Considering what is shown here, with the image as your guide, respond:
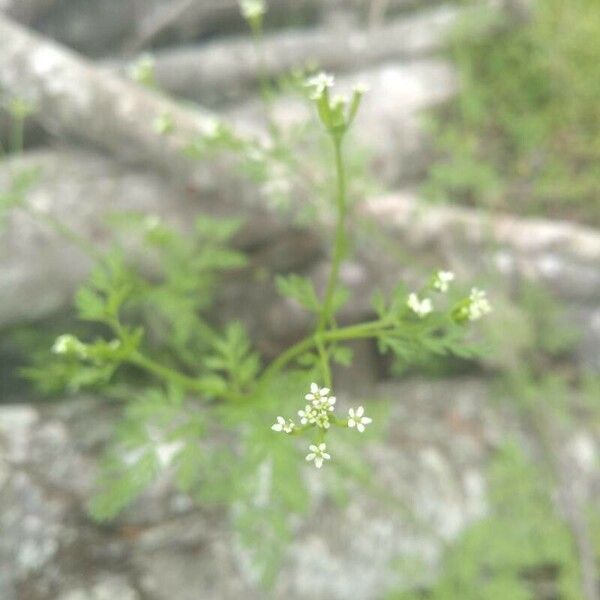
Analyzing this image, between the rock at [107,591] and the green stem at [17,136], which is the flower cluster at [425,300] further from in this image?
the green stem at [17,136]

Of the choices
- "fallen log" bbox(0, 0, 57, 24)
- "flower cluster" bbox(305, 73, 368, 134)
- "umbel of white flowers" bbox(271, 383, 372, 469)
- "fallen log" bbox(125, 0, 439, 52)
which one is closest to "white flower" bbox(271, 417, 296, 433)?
"umbel of white flowers" bbox(271, 383, 372, 469)

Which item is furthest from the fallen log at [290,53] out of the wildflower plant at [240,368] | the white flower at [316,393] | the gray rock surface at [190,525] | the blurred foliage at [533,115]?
the white flower at [316,393]

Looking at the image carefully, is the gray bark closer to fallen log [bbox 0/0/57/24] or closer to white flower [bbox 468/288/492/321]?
fallen log [bbox 0/0/57/24]

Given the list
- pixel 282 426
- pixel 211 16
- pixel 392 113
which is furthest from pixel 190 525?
pixel 211 16

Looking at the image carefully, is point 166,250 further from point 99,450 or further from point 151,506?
point 151,506

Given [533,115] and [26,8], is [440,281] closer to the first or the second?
[533,115]
